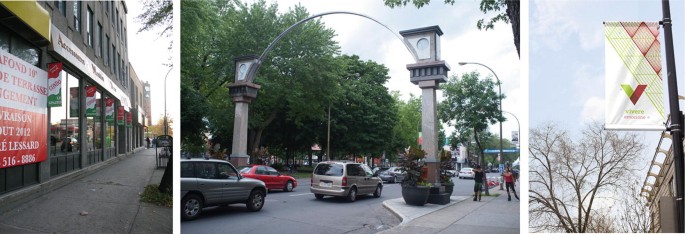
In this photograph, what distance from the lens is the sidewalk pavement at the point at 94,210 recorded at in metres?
5.10

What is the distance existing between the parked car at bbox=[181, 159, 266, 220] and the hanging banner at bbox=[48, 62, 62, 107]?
416 cm

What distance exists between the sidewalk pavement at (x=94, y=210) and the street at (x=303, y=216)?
156cm

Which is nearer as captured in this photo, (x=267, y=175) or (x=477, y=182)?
(x=267, y=175)

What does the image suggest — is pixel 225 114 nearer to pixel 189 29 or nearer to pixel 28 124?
pixel 189 29

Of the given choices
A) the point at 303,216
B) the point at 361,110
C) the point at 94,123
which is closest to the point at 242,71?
the point at 361,110

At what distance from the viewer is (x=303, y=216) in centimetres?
413

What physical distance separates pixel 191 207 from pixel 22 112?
363cm

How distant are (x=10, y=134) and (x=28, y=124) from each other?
0.50 meters

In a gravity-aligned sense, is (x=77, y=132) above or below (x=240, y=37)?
below

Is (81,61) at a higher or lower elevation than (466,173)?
higher

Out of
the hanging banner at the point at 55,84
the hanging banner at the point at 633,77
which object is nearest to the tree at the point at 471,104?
the hanging banner at the point at 633,77

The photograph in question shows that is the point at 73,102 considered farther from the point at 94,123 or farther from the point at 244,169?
the point at 244,169

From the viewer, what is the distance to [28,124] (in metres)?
5.99

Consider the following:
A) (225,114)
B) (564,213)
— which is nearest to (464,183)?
(564,213)
